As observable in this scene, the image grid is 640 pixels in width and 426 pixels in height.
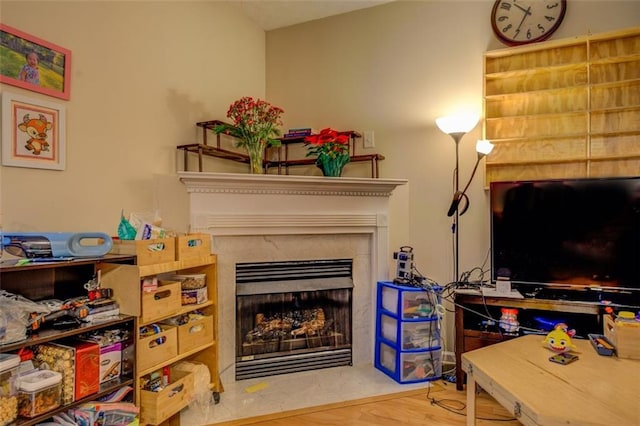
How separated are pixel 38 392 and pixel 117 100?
1417mm

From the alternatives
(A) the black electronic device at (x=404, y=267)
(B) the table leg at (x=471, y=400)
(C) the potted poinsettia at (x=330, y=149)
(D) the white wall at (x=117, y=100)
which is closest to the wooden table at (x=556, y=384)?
(B) the table leg at (x=471, y=400)

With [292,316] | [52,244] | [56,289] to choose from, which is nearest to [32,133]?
[52,244]

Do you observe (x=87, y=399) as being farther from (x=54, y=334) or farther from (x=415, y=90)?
(x=415, y=90)

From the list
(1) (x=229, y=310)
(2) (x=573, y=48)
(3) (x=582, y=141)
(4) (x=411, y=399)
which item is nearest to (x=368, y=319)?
(4) (x=411, y=399)

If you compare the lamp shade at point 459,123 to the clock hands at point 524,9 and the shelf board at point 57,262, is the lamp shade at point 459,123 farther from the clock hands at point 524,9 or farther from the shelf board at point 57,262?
the shelf board at point 57,262

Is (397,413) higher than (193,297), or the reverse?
(193,297)

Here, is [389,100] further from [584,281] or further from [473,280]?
[584,281]

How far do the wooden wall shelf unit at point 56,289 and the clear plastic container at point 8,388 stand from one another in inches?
1.1

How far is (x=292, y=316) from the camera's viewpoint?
2607 millimetres

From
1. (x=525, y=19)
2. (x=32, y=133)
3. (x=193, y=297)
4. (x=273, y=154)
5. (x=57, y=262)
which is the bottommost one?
(x=193, y=297)

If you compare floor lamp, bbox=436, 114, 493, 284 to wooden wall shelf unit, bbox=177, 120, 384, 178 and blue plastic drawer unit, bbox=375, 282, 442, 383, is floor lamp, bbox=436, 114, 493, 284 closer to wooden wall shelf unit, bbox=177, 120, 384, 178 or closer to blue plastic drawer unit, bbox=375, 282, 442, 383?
blue plastic drawer unit, bbox=375, 282, 442, 383

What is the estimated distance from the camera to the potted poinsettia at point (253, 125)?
7.66 ft

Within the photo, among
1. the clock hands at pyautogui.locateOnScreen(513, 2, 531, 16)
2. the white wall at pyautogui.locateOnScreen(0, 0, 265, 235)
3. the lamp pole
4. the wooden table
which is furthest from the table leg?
the clock hands at pyautogui.locateOnScreen(513, 2, 531, 16)

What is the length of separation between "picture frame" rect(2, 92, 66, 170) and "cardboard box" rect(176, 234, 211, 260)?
2.12 feet
